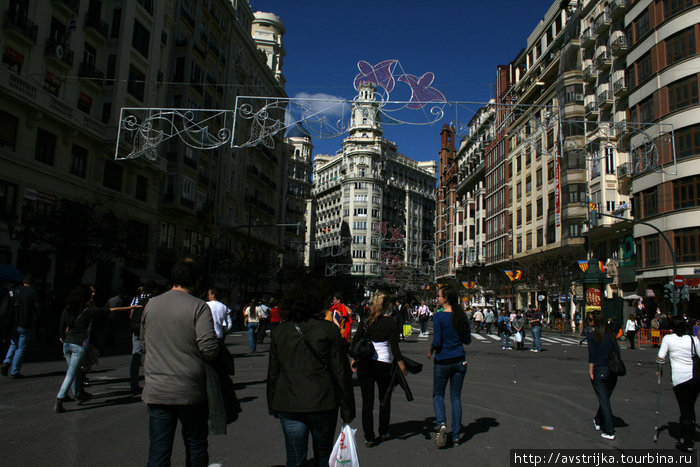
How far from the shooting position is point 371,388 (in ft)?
20.9

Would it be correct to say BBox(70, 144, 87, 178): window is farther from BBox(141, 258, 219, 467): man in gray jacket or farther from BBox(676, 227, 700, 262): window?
BBox(676, 227, 700, 262): window

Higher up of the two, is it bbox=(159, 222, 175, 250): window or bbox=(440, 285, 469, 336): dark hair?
bbox=(159, 222, 175, 250): window

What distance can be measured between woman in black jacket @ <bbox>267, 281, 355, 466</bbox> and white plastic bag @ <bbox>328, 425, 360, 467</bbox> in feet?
0.17

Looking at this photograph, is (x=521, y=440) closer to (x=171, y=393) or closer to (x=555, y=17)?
(x=171, y=393)

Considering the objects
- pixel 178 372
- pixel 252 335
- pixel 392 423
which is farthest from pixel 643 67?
pixel 178 372

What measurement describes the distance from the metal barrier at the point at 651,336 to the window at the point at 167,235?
90.3ft

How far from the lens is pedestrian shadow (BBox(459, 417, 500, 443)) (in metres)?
6.69

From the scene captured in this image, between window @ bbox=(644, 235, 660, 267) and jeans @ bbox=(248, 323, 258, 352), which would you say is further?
window @ bbox=(644, 235, 660, 267)

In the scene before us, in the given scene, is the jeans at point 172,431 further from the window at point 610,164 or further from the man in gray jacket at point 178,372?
the window at point 610,164

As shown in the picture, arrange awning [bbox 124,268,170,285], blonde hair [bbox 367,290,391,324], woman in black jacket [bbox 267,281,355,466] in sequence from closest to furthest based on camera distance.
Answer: woman in black jacket [bbox 267,281,355,466], blonde hair [bbox 367,290,391,324], awning [bbox 124,268,170,285]

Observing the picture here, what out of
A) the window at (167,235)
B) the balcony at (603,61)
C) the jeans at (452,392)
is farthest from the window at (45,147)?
the balcony at (603,61)

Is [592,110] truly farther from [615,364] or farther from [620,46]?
[615,364]

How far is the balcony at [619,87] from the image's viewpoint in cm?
3578

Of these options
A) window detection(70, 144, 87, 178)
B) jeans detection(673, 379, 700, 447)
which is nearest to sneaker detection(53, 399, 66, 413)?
jeans detection(673, 379, 700, 447)
